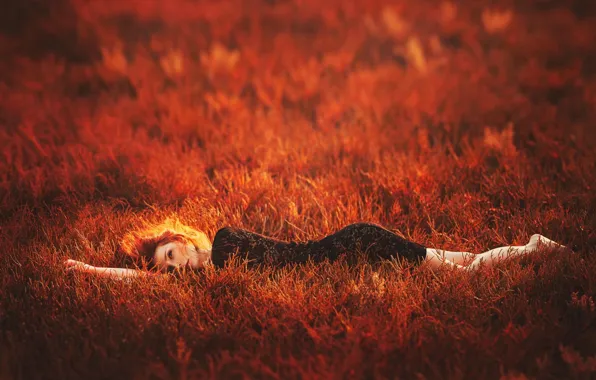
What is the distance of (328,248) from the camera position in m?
3.59

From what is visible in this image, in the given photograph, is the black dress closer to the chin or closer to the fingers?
the chin

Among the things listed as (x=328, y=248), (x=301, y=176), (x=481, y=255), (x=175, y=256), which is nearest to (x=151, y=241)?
(x=175, y=256)

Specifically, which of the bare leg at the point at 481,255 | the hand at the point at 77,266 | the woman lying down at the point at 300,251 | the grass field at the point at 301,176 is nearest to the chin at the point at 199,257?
the woman lying down at the point at 300,251

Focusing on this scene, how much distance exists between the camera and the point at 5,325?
303 cm

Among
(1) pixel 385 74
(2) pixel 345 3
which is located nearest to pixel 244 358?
(1) pixel 385 74

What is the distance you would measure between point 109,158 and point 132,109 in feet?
5.08

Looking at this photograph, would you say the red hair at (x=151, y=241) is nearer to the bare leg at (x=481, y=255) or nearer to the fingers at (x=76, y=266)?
the fingers at (x=76, y=266)

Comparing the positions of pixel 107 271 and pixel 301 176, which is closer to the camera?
pixel 107 271

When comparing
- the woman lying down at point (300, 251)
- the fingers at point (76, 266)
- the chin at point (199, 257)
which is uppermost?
the woman lying down at point (300, 251)

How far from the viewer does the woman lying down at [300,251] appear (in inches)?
138

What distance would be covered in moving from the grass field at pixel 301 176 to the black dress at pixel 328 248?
10cm

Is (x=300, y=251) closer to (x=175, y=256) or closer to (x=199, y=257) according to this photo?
(x=199, y=257)

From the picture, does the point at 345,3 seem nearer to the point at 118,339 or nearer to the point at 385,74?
the point at 385,74

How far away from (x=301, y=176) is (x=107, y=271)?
196cm
